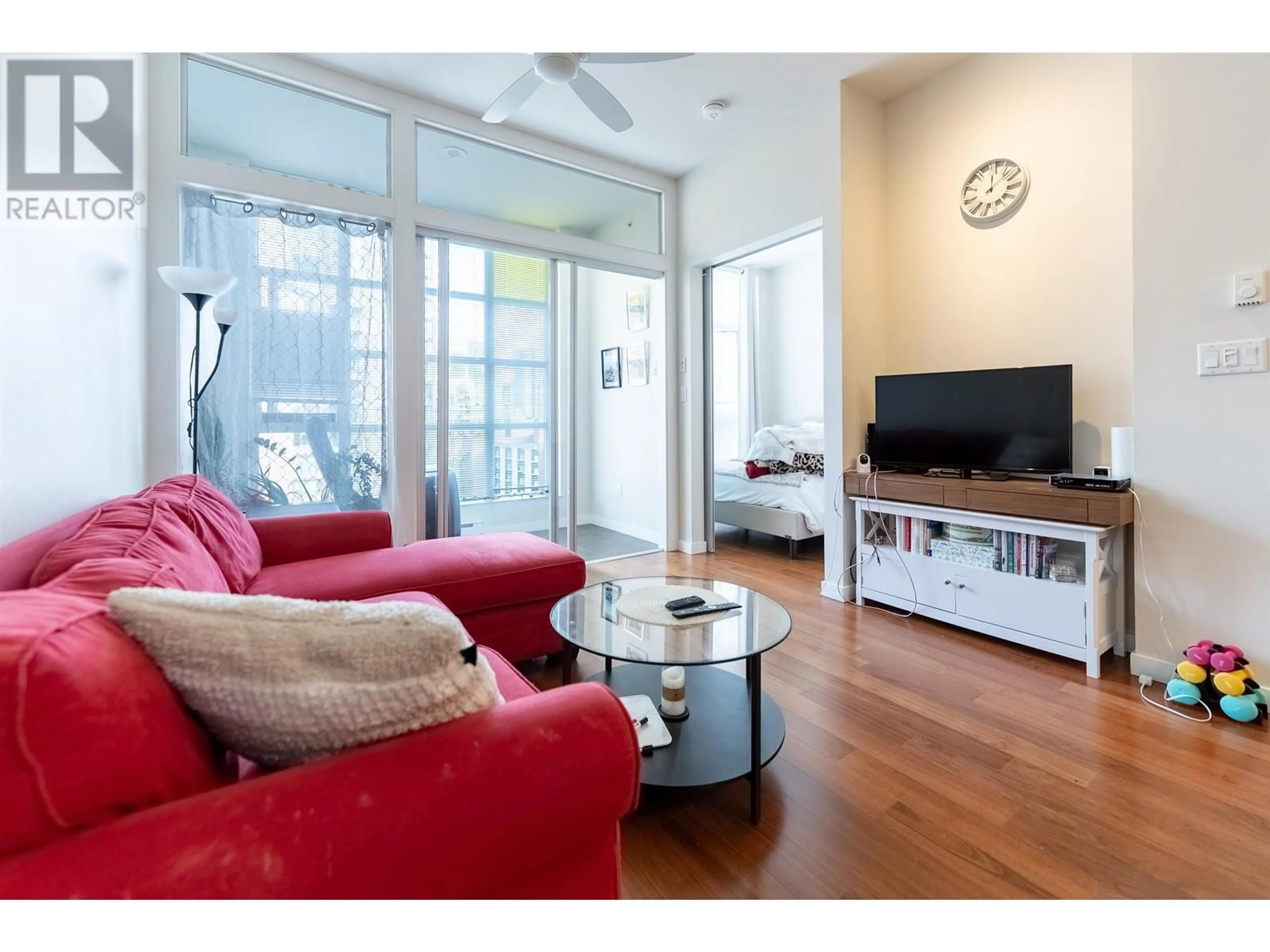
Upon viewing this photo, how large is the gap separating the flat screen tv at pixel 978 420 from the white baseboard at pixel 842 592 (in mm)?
692

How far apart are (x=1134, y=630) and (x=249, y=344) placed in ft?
13.7

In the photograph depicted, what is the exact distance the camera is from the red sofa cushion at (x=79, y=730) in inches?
21.5

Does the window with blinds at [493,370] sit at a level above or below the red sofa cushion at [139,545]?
above

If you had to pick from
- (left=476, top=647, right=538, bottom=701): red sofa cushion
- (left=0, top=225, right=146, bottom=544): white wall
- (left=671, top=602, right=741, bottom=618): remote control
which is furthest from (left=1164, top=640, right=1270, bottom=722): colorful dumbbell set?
(left=0, top=225, right=146, bottom=544): white wall

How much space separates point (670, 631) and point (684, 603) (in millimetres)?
173

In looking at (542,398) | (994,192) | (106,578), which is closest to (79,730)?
(106,578)

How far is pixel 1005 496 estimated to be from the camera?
2.35 metres

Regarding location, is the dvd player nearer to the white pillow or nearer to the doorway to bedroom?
the doorway to bedroom

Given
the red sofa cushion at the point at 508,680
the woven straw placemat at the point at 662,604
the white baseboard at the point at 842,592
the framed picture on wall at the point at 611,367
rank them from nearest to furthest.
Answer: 1. the red sofa cushion at the point at 508,680
2. the woven straw placemat at the point at 662,604
3. the white baseboard at the point at 842,592
4. the framed picture on wall at the point at 611,367

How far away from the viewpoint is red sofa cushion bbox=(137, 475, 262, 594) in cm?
165

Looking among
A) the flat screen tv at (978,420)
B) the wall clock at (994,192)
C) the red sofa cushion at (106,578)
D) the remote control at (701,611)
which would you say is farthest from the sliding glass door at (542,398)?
the red sofa cushion at (106,578)

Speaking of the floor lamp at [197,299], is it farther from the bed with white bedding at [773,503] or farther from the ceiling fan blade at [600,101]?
the bed with white bedding at [773,503]

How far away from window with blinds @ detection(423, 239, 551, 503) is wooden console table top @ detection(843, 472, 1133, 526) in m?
2.03
